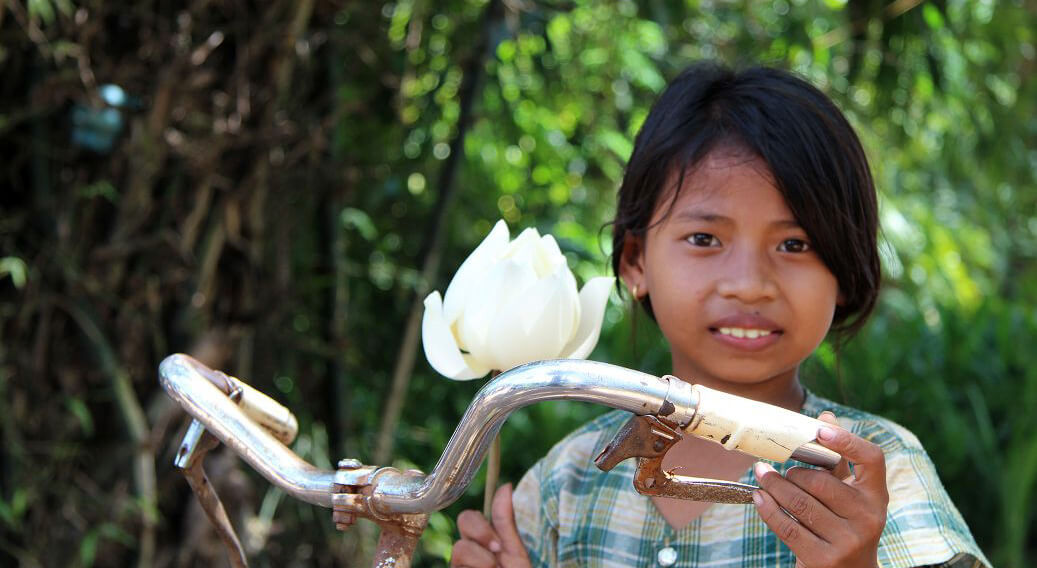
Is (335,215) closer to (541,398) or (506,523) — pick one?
(506,523)

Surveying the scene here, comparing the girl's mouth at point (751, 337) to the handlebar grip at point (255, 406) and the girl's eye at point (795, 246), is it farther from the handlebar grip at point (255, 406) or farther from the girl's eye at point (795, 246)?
the handlebar grip at point (255, 406)

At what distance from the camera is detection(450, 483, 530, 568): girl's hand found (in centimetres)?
101

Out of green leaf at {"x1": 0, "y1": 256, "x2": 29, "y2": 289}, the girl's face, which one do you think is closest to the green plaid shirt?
the girl's face

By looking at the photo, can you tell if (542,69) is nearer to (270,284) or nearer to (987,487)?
(270,284)

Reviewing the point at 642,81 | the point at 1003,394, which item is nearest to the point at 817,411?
the point at 642,81

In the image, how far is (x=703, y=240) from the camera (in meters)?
1.07

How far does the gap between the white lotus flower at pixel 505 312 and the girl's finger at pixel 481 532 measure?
24 centimetres

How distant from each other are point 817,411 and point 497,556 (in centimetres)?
36

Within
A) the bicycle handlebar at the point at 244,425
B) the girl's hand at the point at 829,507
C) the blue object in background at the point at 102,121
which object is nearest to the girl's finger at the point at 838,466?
the girl's hand at the point at 829,507

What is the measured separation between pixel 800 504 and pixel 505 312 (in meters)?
0.23

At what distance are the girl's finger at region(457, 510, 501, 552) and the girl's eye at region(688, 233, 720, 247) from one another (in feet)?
1.07

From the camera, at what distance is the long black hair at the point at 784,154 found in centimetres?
106

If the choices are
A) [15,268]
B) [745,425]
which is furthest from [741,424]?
[15,268]

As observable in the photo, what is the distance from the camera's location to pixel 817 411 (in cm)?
114
